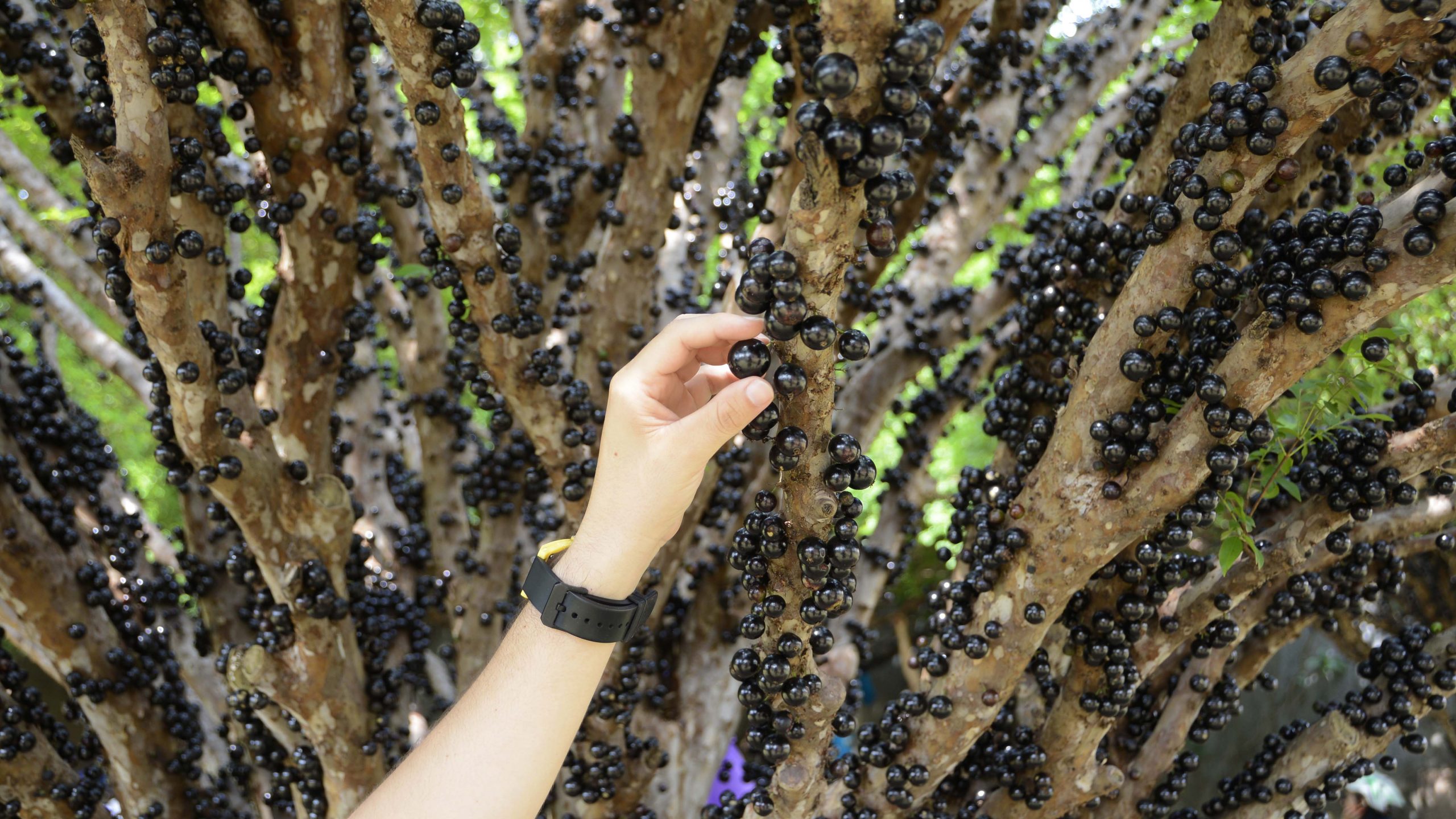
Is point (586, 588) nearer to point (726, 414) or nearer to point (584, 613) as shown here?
point (584, 613)

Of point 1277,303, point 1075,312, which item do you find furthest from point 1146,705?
point 1277,303

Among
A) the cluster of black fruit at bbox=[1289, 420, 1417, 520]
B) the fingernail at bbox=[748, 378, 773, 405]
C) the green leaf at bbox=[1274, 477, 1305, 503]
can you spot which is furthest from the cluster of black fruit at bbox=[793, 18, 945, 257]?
the cluster of black fruit at bbox=[1289, 420, 1417, 520]

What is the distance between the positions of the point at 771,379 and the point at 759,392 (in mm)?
239

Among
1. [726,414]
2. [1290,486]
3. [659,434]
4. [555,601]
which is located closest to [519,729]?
[555,601]

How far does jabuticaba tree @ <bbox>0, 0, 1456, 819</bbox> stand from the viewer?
2.33 metres

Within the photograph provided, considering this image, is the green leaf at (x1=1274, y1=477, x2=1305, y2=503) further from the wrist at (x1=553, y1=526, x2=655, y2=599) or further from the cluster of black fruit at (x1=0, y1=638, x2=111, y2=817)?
the cluster of black fruit at (x1=0, y1=638, x2=111, y2=817)

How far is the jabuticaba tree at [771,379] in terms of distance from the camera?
2332mm

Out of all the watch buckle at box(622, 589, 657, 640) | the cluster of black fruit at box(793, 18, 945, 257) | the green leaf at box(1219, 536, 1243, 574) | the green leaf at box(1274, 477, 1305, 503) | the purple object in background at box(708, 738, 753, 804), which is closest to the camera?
the cluster of black fruit at box(793, 18, 945, 257)

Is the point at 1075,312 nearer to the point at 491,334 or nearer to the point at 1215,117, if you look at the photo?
the point at 1215,117

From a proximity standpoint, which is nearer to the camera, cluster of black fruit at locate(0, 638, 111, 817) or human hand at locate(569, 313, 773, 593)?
human hand at locate(569, 313, 773, 593)

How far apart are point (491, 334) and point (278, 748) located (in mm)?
2325

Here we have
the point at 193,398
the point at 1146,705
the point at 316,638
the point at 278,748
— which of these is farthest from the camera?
the point at 278,748

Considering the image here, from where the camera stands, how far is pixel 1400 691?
337 cm

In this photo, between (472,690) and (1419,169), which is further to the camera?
(1419,169)
